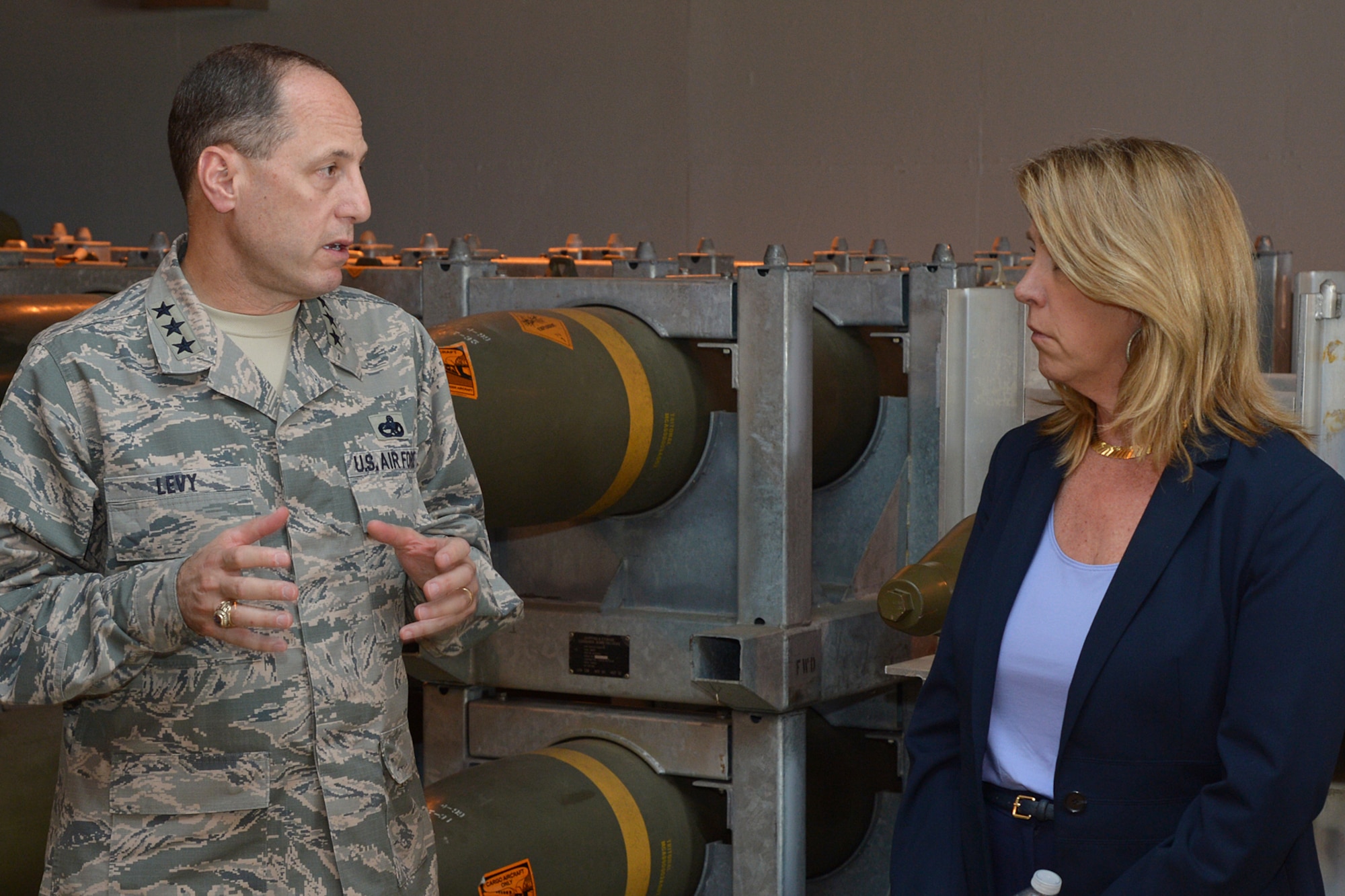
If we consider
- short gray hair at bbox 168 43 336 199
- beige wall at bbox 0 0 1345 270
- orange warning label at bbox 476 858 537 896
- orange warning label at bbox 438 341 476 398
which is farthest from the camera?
beige wall at bbox 0 0 1345 270

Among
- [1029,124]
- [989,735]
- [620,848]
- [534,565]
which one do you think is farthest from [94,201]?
[989,735]

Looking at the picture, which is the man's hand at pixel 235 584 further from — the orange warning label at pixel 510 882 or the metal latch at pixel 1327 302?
the metal latch at pixel 1327 302

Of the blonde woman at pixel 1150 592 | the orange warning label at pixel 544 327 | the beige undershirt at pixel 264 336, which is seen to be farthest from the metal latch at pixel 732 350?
the beige undershirt at pixel 264 336

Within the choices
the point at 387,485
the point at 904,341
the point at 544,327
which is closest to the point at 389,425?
the point at 387,485

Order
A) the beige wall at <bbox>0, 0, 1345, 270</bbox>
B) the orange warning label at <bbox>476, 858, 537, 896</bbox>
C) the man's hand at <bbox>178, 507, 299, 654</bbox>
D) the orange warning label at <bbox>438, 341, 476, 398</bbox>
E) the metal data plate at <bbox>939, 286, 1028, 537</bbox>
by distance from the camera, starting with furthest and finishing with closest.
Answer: the beige wall at <bbox>0, 0, 1345, 270</bbox> → the metal data plate at <bbox>939, 286, 1028, 537</bbox> → the orange warning label at <bbox>476, 858, 537, 896</bbox> → the orange warning label at <bbox>438, 341, 476, 398</bbox> → the man's hand at <bbox>178, 507, 299, 654</bbox>

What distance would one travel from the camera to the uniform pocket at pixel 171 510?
4.33 feet

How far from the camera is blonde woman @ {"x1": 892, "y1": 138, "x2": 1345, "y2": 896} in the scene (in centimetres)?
125

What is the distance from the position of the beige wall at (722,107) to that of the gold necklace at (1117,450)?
3269mm

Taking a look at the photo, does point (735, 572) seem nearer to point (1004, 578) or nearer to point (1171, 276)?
point (1004, 578)

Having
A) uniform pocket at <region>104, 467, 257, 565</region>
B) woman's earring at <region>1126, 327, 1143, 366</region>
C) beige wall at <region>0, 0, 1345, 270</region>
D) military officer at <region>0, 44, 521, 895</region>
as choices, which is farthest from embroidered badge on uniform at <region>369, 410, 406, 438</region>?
beige wall at <region>0, 0, 1345, 270</region>

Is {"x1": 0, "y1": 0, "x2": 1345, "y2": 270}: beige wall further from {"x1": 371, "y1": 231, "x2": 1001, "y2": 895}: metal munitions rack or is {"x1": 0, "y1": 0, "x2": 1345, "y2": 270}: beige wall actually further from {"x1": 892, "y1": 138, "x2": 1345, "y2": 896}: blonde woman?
{"x1": 892, "y1": 138, "x2": 1345, "y2": 896}: blonde woman

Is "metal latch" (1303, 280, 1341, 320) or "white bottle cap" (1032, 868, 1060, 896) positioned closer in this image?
"white bottle cap" (1032, 868, 1060, 896)

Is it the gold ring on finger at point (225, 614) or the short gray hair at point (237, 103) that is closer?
the gold ring on finger at point (225, 614)

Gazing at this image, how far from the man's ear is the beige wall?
12.2 ft
